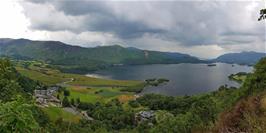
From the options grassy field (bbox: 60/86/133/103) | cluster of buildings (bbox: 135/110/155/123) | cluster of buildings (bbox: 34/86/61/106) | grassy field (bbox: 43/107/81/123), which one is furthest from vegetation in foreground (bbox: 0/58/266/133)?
cluster of buildings (bbox: 34/86/61/106)

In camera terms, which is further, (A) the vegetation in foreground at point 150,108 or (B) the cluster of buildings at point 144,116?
(B) the cluster of buildings at point 144,116

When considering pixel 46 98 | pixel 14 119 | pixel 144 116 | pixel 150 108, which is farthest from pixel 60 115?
pixel 14 119

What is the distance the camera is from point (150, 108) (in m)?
116

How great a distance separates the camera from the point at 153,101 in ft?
391

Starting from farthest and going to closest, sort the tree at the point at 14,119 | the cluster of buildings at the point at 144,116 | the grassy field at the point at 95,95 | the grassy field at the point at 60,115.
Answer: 1. the grassy field at the point at 95,95
2. the cluster of buildings at the point at 144,116
3. the grassy field at the point at 60,115
4. the tree at the point at 14,119

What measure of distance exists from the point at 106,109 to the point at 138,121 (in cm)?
1394

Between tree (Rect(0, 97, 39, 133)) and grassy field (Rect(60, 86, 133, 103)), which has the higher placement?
tree (Rect(0, 97, 39, 133))

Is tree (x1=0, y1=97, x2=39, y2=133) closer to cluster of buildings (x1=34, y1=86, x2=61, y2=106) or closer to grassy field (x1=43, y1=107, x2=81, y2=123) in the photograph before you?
grassy field (x1=43, y1=107, x2=81, y2=123)

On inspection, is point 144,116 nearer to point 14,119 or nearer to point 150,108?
point 150,108

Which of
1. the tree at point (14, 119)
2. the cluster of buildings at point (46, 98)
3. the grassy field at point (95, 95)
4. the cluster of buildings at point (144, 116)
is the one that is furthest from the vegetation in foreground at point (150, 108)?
the cluster of buildings at point (46, 98)

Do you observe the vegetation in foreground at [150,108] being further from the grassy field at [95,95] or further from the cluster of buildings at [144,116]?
the cluster of buildings at [144,116]

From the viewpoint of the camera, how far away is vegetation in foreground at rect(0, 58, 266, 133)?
12.2 m

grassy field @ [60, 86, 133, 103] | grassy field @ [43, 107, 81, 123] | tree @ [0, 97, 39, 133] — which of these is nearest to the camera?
tree @ [0, 97, 39, 133]

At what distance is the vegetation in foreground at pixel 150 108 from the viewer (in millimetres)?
12203
